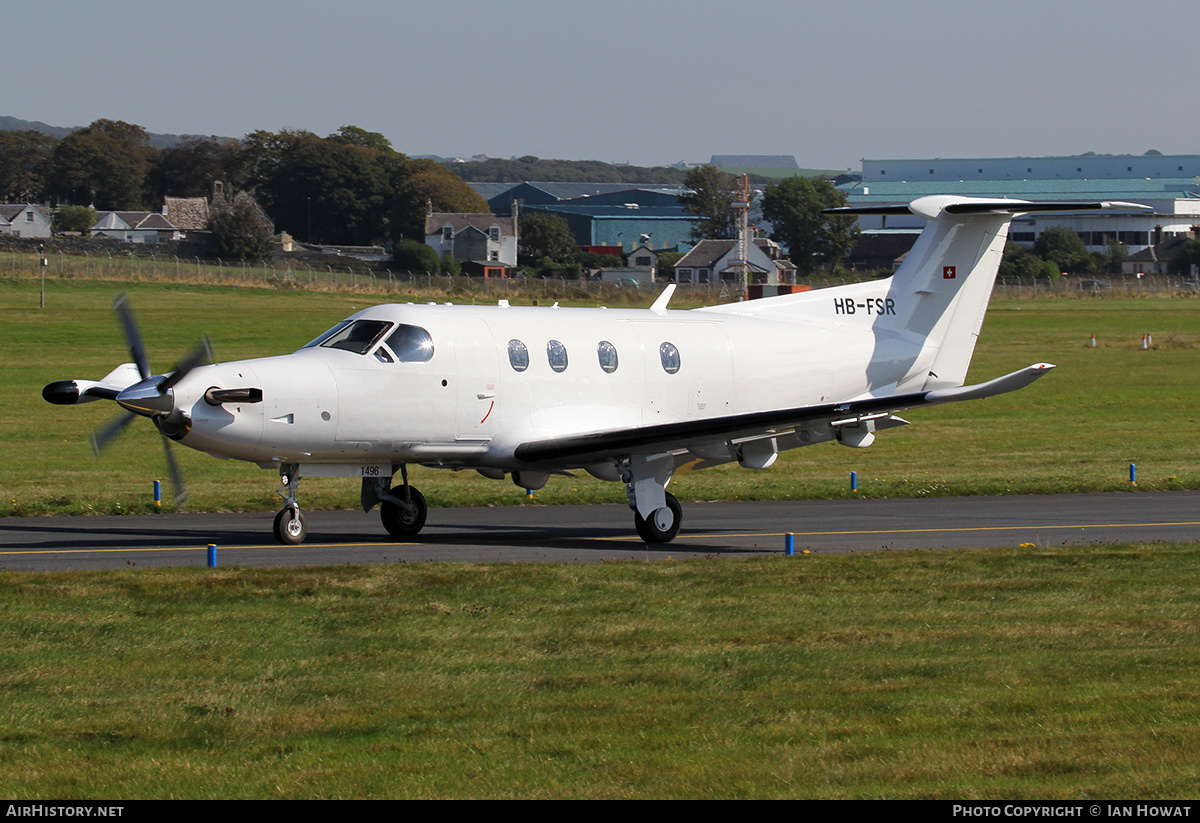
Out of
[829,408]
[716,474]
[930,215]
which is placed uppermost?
[930,215]

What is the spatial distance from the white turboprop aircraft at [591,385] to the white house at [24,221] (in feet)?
408

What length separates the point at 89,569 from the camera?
15711 mm

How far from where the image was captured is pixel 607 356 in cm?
1908

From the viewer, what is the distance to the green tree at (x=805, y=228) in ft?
463

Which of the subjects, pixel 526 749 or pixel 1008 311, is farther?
pixel 1008 311

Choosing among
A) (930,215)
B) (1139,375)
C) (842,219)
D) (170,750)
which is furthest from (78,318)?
(842,219)

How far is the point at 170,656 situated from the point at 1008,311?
82727mm

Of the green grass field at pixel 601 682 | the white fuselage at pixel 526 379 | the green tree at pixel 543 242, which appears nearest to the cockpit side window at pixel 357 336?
the white fuselage at pixel 526 379

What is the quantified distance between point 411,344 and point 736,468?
13.2m

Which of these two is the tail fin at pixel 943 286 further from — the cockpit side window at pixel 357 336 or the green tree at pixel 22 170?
the green tree at pixel 22 170

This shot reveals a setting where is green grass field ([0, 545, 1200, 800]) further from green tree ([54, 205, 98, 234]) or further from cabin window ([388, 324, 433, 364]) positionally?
green tree ([54, 205, 98, 234])

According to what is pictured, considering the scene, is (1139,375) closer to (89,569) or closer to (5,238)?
(89,569)

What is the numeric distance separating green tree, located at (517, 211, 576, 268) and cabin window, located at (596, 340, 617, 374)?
397 feet

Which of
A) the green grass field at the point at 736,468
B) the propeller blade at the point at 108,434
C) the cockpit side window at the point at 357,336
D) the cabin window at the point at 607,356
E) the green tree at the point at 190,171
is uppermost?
the green tree at the point at 190,171
